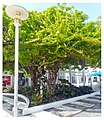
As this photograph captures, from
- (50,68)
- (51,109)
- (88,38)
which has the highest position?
(88,38)

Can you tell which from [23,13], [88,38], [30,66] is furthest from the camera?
[30,66]

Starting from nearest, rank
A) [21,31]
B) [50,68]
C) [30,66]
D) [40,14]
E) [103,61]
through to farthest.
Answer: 1. [103,61]
2. [21,31]
3. [40,14]
4. [50,68]
5. [30,66]

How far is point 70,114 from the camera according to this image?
9.23 feet

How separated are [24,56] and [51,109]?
1143 millimetres

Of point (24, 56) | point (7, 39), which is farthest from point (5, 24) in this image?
point (24, 56)

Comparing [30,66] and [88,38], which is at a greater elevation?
[88,38]

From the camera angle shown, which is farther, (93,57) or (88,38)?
(93,57)

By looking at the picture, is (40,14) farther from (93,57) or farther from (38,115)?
(38,115)

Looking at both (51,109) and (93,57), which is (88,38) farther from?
(51,109)

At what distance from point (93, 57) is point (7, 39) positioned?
5.82 feet

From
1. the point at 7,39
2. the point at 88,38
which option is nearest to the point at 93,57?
the point at 88,38

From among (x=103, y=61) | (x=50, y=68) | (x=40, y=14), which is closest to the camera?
(x=103, y=61)

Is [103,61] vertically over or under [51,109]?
over

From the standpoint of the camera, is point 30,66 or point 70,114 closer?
point 70,114
